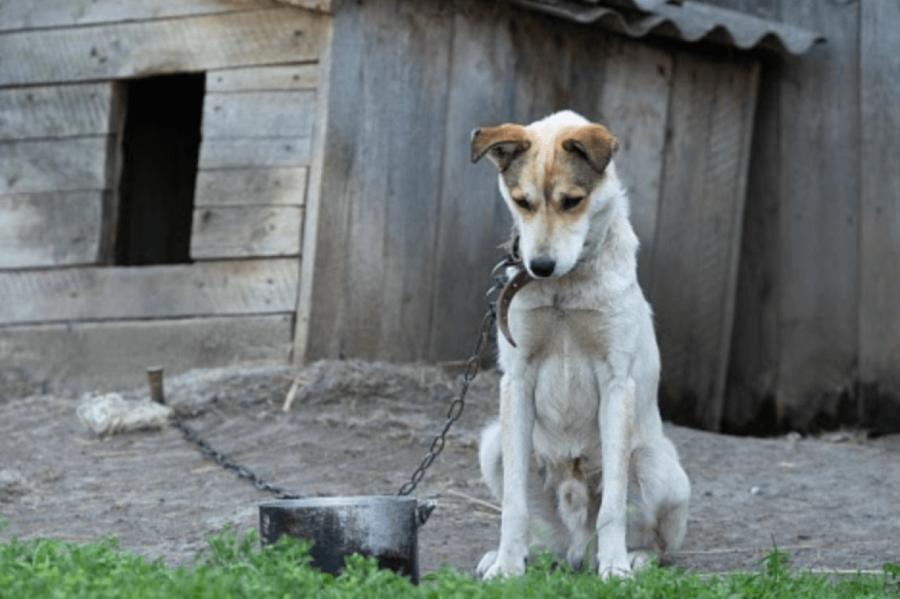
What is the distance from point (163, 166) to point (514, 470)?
6474mm

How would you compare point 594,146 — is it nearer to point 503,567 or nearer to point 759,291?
point 503,567

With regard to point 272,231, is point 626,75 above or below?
above

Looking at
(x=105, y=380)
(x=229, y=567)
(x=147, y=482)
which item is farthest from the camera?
(x=105, y=380)

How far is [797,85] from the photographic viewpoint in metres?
9.53

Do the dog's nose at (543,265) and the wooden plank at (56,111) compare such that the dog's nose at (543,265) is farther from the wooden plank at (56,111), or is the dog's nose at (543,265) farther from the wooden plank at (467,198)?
the wooden plank at (56,111)

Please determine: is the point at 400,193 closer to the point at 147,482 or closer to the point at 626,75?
the point at 626,75

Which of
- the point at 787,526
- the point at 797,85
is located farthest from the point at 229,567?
the point at 797,85

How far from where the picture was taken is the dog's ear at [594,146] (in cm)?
544

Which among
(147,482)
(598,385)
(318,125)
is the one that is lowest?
(147,482)

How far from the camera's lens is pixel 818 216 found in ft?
31.1

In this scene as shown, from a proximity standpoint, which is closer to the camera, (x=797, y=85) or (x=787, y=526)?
(x=787, y=526)

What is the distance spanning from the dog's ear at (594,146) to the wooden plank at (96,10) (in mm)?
3882

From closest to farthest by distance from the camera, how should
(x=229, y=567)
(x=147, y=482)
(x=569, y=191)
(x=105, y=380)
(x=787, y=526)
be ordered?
(x=229, y=567) → (x=569, y=191) → (x=787, y=526) → (x=147, y=482) → (x=105, y=380)

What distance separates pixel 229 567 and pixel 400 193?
450 cm
